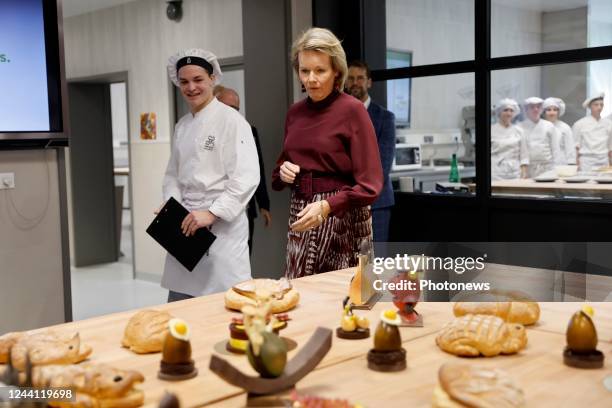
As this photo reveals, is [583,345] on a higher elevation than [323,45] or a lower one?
lower

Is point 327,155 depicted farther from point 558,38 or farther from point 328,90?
point 558,38

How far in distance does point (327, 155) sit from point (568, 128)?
252cm

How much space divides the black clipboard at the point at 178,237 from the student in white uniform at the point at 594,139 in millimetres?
2419

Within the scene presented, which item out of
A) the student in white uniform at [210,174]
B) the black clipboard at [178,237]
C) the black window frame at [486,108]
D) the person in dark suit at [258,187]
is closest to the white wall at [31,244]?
the student in white uniform at [210,174]

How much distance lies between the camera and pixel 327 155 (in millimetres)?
2469

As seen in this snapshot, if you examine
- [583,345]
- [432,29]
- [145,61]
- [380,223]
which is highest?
[145,61]

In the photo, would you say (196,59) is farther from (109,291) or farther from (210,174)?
(109,291)

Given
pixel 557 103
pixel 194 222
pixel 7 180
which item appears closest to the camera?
pixel 194 222

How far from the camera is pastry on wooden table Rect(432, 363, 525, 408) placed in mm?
1039

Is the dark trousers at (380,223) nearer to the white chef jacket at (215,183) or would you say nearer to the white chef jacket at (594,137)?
the white chef jacket at (594,137)

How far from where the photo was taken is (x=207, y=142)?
3.08m

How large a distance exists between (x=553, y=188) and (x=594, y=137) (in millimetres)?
374

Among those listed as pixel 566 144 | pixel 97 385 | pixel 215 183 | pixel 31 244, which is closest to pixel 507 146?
pixel 566 144

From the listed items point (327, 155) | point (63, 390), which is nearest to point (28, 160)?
point (327, 155)
